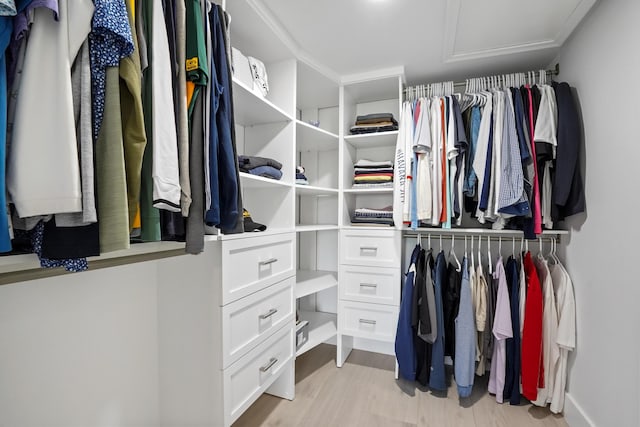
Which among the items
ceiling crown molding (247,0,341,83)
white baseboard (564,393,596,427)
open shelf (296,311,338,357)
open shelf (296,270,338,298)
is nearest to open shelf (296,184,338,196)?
open shelf (296,270,338,298)

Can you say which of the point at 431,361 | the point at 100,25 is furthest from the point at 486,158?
the point at 100,25

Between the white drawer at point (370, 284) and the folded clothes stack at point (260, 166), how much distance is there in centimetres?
90

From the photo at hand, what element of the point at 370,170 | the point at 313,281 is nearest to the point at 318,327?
the point at 313,281

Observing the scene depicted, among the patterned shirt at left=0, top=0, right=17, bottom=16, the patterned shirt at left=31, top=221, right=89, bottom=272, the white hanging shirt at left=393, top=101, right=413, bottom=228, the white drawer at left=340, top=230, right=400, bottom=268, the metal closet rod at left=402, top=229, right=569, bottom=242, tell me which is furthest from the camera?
the white drawer at left=340, top=230, right=400, bottom=268

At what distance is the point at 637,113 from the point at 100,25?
5.78 feet

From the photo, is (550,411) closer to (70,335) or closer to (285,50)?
(70,335)

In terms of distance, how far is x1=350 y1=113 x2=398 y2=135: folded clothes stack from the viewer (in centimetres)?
203

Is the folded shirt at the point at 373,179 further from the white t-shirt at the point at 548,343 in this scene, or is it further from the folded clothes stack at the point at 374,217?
the white t-shirt at the point at 548,343

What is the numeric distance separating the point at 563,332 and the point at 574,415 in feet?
1.34

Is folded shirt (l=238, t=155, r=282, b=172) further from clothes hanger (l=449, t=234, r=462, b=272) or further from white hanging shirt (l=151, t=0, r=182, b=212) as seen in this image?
clothes hanger (l=449, t=234, r=462, b=272)

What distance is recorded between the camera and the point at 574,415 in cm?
144

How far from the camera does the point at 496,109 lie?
64.9 inches

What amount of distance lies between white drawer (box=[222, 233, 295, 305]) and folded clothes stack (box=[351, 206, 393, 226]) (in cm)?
68

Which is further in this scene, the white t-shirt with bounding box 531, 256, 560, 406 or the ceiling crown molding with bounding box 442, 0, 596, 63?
the white t-shirt with bounding box 531, 256, 560, 406
